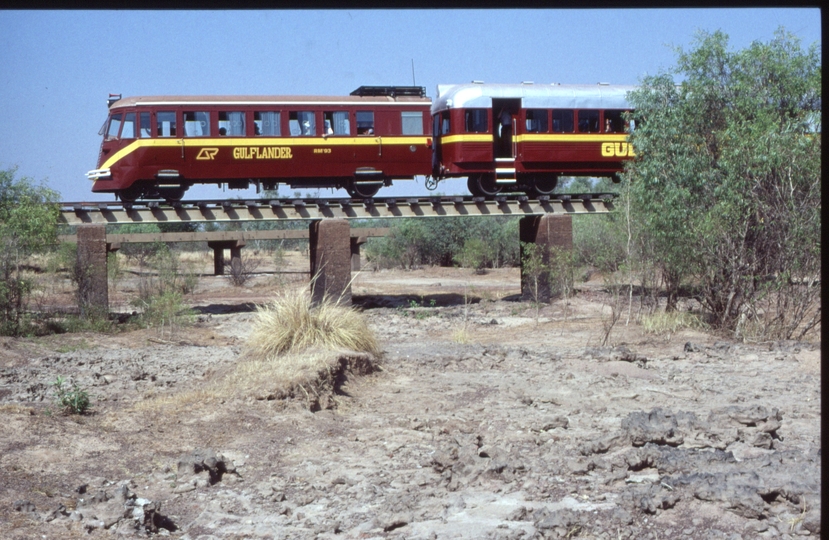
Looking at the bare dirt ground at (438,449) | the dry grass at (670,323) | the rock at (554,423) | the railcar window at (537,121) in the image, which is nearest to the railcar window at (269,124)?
the railcar window at (537,121)

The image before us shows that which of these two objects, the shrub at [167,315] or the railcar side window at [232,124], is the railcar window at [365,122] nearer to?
the railcar side window at [232,124]

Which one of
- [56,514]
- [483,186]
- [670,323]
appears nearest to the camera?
[56,514]

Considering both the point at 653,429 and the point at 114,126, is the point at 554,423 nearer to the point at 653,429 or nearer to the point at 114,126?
the point at 653,429

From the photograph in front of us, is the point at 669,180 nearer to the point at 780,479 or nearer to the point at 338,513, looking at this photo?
the point at 780,479

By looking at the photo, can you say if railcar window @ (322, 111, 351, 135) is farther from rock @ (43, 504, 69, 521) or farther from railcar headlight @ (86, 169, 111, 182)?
rock @ (43, 504, 69, 521)

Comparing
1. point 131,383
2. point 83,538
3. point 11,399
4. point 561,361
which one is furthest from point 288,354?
point 83,538

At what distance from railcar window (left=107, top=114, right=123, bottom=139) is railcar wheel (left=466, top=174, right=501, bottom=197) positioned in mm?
9213

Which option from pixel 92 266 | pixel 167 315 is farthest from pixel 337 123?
pixel 167 315

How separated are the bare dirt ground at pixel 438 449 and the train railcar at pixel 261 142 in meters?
8.30

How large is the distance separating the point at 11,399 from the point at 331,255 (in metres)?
12.1

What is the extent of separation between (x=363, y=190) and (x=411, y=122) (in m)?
2.19

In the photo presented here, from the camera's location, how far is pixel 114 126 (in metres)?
21.3

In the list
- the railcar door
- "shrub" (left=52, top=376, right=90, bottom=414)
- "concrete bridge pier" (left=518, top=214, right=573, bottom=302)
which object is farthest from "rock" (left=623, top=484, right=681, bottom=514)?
the railcar door

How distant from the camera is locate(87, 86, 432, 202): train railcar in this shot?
2103 centimetres
